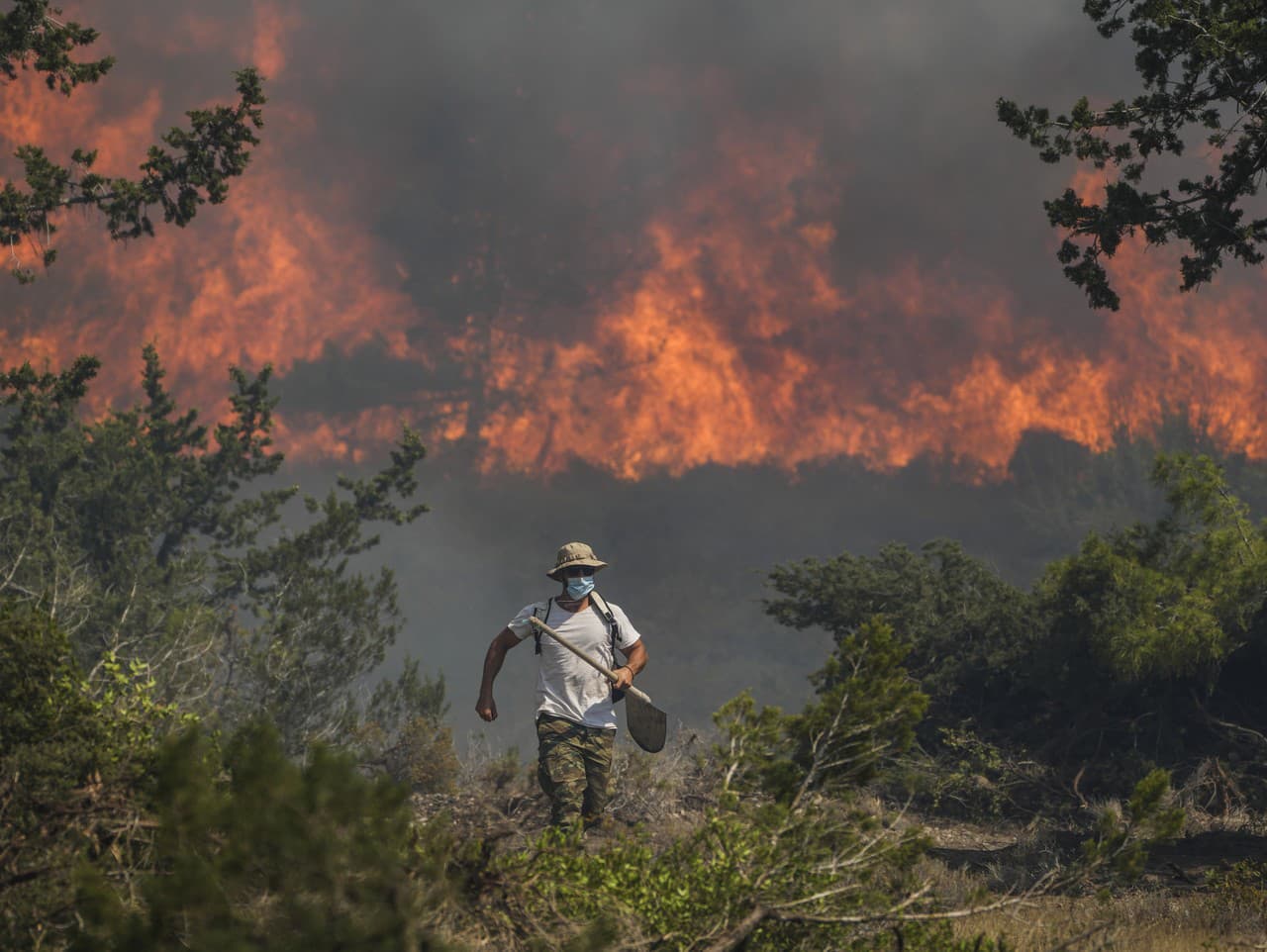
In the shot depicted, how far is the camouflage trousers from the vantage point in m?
6.84

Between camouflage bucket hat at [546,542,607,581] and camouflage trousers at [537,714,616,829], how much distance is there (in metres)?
1.07

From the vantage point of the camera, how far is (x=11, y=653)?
4008mm

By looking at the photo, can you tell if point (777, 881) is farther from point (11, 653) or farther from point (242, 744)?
point (11, 653)

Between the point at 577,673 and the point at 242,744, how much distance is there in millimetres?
4031

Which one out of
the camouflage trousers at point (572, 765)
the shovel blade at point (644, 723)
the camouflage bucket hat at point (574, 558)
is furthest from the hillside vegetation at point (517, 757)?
the camouflage bucket hat at point (574, 558)

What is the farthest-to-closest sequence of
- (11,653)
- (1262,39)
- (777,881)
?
(1262,39), (11,653), (777,881)

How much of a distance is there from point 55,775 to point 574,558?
4.13m

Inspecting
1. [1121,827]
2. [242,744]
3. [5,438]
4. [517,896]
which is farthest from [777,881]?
[5,438]

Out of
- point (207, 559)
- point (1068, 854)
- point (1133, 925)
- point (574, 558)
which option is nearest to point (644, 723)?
point (574, 558)

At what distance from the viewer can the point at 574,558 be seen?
744 cm

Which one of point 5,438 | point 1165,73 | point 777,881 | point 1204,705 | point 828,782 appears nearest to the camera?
point 777,881

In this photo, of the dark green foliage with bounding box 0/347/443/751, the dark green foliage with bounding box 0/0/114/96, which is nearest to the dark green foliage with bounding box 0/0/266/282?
the dark green foliage with bounding box 0/0/114/96

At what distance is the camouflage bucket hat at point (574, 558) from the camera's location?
7.33 metres

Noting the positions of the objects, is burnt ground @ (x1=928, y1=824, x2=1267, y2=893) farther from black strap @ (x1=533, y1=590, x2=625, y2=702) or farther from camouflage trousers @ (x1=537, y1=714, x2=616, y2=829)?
black strap @ (x1=533, y1=590, x2=625, y2=702)
